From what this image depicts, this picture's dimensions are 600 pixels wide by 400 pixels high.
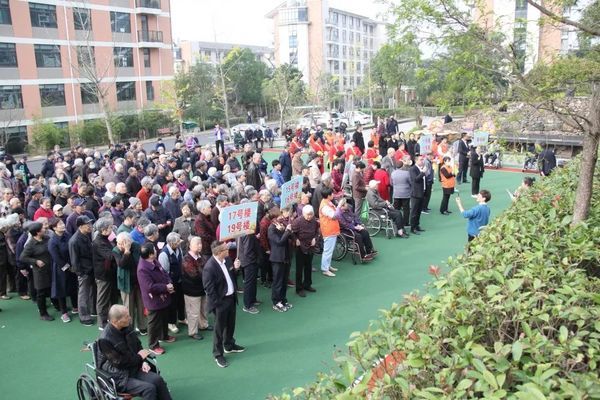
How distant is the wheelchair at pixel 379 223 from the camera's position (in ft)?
35.5

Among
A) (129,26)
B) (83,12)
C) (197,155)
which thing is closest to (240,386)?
(197,155)

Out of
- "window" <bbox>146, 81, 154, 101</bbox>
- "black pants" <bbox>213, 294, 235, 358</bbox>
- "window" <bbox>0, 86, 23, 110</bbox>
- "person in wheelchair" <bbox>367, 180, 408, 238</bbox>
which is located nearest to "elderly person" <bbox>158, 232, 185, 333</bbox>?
"black pants" <bbox>213, 294, 235, 358</bbox>

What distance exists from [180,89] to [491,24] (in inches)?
1352

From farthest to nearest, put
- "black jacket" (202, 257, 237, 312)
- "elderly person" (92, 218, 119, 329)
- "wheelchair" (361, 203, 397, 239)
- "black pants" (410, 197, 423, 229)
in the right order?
1. "black pants" (410, 197, 423, 229)
2. "wheelchair" (361, 203, 397, 239)
3. "elderly person" (92, 218, 119, 329)
4. "black jacket" (202, 257, 237, 312)

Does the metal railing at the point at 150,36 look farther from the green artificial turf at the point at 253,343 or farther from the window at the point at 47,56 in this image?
the green artificial turf at the point at 253,343

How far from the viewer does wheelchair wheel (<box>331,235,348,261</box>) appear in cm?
945

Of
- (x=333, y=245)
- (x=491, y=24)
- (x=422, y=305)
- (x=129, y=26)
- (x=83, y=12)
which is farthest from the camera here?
(x=129, y=26)

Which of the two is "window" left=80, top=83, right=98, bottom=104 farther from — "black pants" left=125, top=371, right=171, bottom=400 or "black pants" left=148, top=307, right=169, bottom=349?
"black pants" left=125, top=371, right=171, bottom=400

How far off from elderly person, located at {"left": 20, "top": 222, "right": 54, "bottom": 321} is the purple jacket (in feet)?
6.54

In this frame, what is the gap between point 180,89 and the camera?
37656 millimetres

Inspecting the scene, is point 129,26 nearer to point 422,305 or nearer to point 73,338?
point 73,338

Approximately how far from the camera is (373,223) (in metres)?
11.0

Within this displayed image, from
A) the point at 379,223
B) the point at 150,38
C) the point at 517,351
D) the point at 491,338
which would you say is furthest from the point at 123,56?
the point at 517,351

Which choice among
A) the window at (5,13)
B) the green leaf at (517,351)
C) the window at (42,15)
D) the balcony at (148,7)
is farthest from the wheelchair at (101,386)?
the balcony at (148,7)
